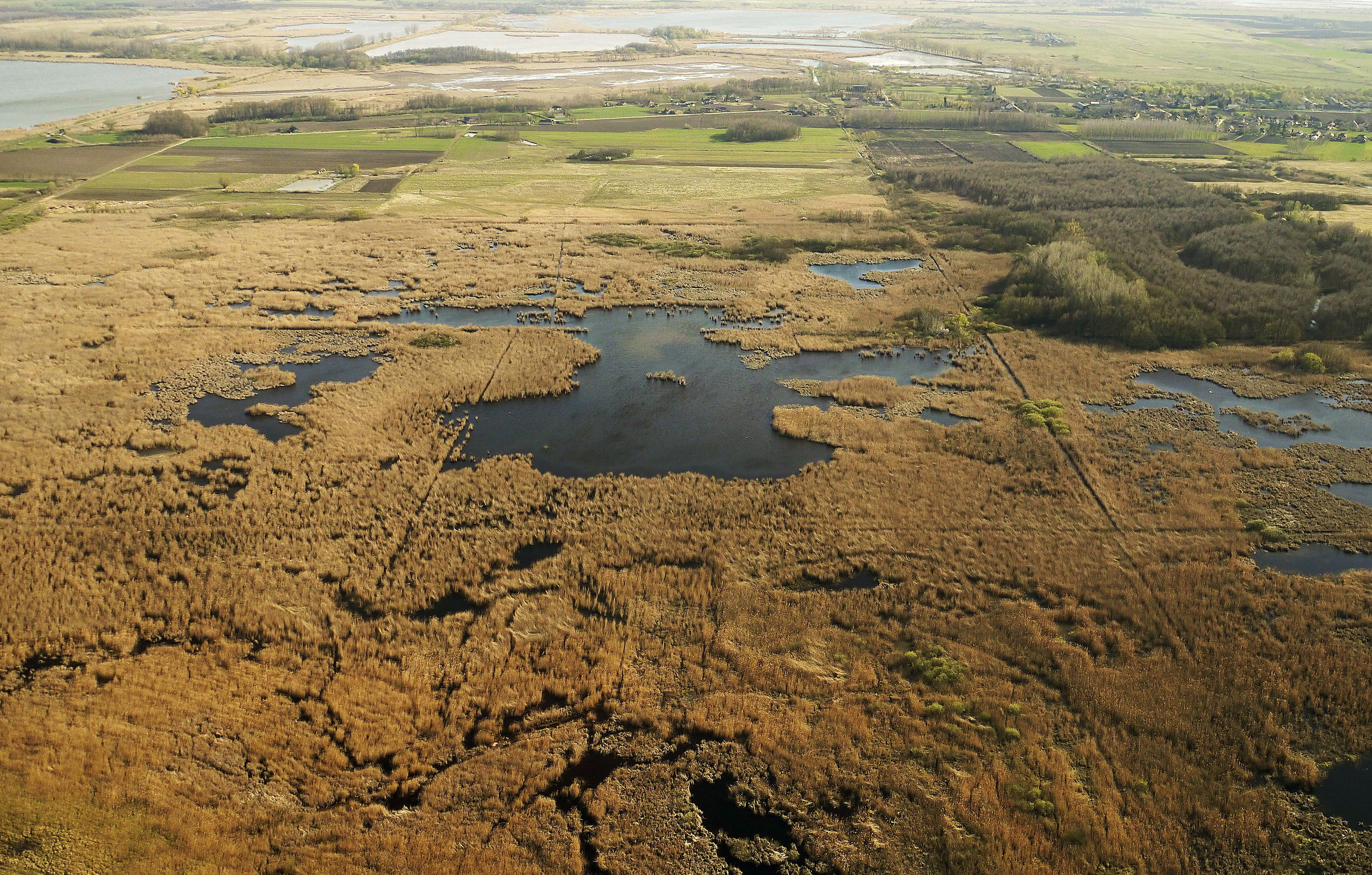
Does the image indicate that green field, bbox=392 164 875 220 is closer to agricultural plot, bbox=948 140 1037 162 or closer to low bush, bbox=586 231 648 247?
low bush, bbox=586 231 648 247

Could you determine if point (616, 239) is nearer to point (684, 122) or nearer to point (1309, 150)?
point (684, 122)

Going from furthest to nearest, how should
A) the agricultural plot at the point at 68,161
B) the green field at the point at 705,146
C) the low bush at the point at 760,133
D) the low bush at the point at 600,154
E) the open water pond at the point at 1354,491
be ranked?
the low bush at the point at 760,133
the green field at the point at 705,146
the low bush at the point at 600,154
the agricultural plot at the point at 68,161
the open water pond at the point at 1354,491

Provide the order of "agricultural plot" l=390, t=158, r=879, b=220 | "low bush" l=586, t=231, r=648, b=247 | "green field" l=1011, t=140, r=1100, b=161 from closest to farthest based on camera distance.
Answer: "low bush" l=586, t=231, r=648, b=247
"agricultural plot" l=390, t=158, r=879, b=220
"green field" l=1011, t=140, r=1100, b=161

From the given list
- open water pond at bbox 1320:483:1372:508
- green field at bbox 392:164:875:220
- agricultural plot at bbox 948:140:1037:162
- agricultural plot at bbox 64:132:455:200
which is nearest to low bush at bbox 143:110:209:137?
agricultural plot at bbox 64:132:455:200

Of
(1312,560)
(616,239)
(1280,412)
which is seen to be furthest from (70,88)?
(1312,560)

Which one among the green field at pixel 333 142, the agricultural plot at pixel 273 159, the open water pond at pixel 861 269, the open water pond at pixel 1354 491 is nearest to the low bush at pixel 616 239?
the open water pond at pixel 861 269

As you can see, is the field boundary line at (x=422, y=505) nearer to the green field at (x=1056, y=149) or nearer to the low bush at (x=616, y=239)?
the low bush at (x=616, y=239)

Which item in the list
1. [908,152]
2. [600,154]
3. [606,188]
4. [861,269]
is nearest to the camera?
[861,269]
